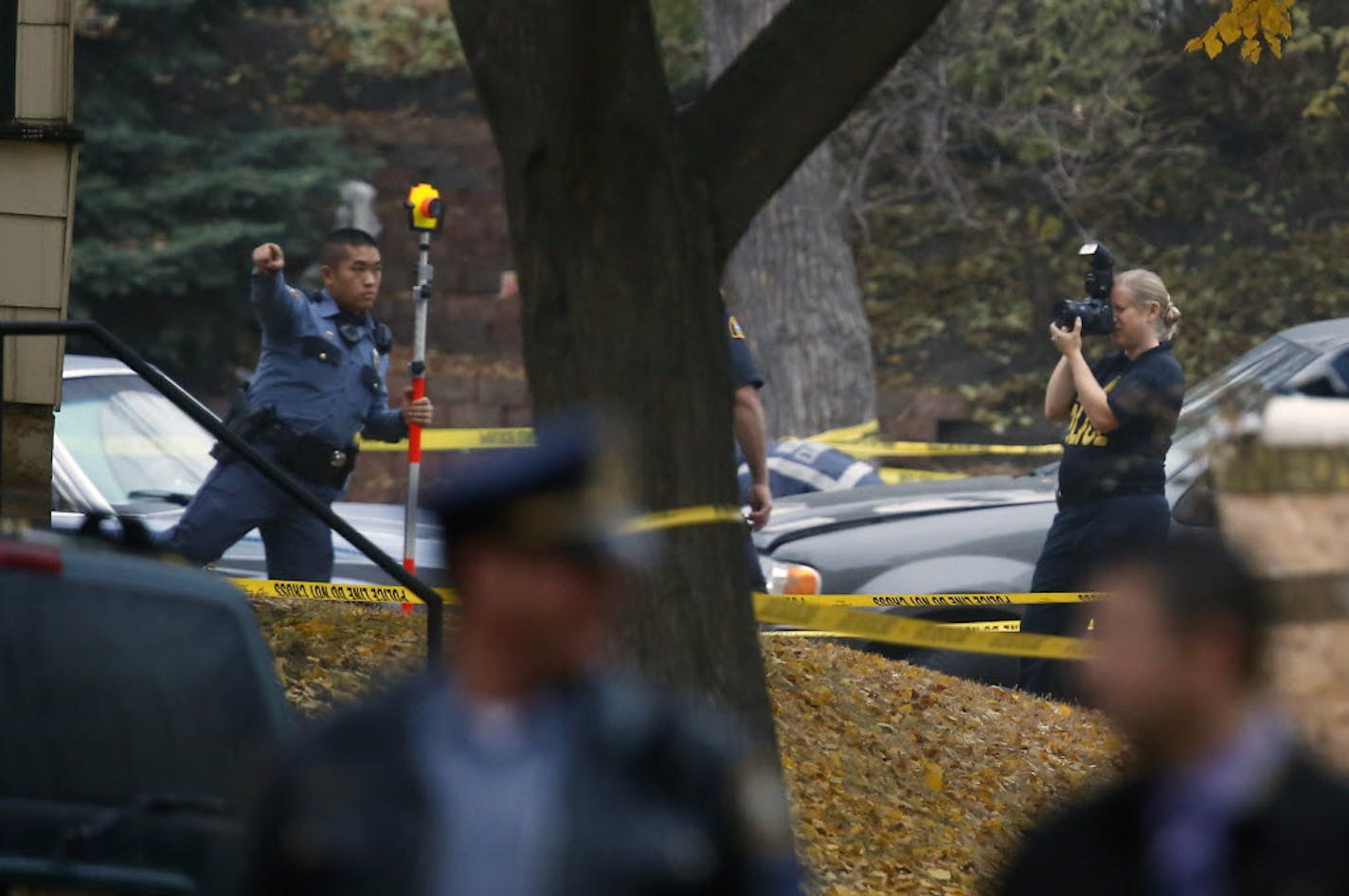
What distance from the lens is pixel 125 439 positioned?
30.8 ft

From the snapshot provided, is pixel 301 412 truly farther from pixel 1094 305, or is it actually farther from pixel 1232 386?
pixel 1232 386

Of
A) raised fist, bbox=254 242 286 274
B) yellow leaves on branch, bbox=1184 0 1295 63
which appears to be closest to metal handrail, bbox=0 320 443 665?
raised fist, bbox=254 242 286 274

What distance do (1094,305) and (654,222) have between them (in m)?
3.97

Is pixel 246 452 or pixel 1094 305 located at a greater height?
pixel 1094 305

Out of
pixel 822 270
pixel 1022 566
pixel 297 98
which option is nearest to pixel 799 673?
pixel 1022 566

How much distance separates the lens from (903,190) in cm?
2120

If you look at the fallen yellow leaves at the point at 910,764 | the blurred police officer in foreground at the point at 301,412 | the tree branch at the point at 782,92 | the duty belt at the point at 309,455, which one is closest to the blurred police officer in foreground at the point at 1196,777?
the tree branch at the point at 782,92

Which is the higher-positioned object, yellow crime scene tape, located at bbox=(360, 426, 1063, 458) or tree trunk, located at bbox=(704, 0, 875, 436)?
tree trunk, located at bbox=(704, 0, 875, 436)

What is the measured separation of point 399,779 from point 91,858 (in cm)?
181

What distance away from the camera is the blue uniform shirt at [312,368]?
329 inches

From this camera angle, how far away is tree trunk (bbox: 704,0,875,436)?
18.3 metres

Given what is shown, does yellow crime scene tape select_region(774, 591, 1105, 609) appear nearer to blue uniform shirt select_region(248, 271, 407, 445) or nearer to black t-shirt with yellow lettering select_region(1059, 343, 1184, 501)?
black t-shirt with yellow lettering select_region(1059, 343, 1184, 501)

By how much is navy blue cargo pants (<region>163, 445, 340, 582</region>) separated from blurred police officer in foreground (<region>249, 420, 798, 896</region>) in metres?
5.42

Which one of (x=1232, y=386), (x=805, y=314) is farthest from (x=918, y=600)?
(x=805, y=314)
